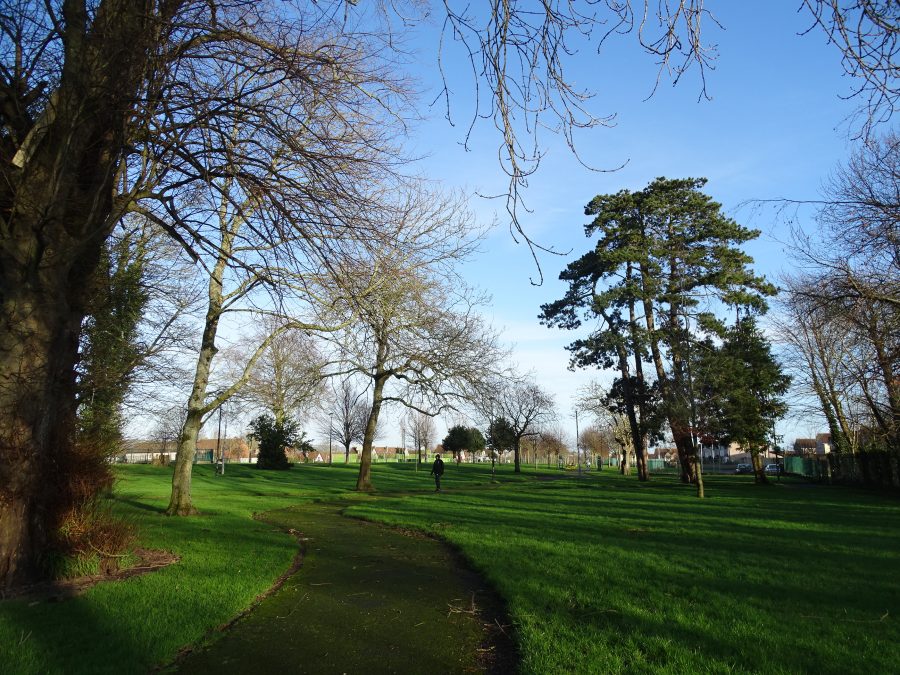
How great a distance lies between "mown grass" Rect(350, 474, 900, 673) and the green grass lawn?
2 centimetres

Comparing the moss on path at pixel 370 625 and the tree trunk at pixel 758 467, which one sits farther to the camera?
the tree trunk at pixel 758 467

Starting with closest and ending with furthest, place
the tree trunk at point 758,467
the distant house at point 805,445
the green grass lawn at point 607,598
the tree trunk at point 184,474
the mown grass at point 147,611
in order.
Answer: the mown grass at point 147,611, the green grass lawn at point 607,598, the tree trunk at point 184,474, the tree trunk at point 758,467, the distant house at point 805,445

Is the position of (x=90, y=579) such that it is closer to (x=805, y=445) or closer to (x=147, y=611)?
(x=147, y=611)

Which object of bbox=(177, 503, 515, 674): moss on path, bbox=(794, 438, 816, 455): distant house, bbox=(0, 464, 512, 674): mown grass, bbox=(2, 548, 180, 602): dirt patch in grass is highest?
bbox=(794, 438, 816, 455): distant house

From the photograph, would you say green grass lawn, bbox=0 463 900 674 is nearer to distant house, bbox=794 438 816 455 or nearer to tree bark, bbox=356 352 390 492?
tree bark, bbox=356 352 390 492

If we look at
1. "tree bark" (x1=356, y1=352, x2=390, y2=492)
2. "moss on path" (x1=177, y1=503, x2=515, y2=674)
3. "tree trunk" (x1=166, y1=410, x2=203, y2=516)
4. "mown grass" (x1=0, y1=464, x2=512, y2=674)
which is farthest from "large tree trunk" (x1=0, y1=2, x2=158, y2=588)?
"tree bark" (x1=356, y1=352, x2=390, y2=492)

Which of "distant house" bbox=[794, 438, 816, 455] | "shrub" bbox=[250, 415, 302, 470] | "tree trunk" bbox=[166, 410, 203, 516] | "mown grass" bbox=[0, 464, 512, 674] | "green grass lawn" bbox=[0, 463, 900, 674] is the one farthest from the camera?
"distant house" bbox=[794, 438, 816, 455]

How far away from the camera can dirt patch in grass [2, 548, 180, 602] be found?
6062 millimetres

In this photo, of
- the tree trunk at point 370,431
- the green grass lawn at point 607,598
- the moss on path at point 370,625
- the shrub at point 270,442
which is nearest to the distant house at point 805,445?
the shrub at point 270,442

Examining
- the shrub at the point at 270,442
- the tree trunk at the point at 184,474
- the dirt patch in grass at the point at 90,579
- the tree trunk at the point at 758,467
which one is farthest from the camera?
the shrub at the point at 270,442

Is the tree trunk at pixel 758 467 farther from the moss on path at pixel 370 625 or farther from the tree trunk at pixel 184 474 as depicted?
the tree trunk at pixel 184 474

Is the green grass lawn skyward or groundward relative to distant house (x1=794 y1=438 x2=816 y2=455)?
groundward

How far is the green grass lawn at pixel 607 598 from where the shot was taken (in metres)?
4.60

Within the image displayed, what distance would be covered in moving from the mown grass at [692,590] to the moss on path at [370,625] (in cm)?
45
